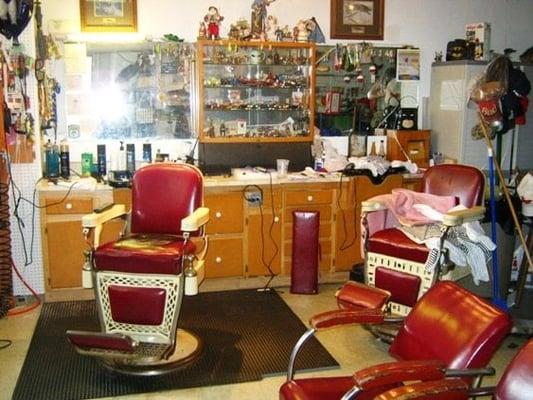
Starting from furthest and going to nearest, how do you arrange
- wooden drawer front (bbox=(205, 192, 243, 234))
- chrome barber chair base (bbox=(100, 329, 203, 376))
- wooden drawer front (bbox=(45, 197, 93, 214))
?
wooden drawer front (bbox=(205, 192, 243, 234))
wooden drawer front (bbox=(45, 197, 93, 214))
chrome barber chair base (bbox=(100, 329, 203, 376))

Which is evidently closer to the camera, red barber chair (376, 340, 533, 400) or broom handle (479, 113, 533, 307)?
red barber chair (376, 340, 533, 400)

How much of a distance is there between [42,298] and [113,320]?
1275 millimetres

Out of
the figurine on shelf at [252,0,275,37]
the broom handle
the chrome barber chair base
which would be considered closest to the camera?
the chrome barber chair base

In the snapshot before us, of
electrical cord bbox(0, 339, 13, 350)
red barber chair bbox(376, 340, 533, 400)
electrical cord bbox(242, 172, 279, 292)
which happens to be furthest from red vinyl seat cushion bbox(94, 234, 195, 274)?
red barber chair bbox(376, 340, 533, 400)

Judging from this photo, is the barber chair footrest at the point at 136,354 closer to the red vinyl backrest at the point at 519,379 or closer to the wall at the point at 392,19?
the wall at the point at 392,19

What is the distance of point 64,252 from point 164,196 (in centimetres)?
109

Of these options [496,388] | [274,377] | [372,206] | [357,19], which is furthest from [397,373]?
[357,19]

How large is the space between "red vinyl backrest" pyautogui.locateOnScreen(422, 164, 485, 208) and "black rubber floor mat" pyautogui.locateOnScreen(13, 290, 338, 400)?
4.25 feet

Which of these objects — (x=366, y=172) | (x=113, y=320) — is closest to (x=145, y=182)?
(x=113, y=320)

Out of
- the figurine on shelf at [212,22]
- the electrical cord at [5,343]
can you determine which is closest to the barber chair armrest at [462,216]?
the figurine on shelf at [212,22]

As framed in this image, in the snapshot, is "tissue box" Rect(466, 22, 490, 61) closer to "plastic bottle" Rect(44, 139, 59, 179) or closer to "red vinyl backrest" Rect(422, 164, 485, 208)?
"red vinyl backrest" Rect(422, 164, 485, 208)

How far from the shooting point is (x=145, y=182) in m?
3.57

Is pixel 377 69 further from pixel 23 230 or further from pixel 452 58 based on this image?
pixel 23 230

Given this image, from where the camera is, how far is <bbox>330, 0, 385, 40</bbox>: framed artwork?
16.1 feet
